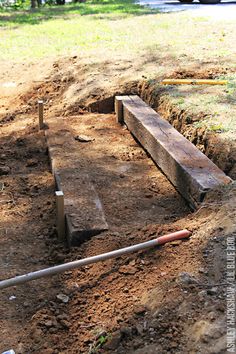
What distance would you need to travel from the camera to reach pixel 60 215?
4270mm

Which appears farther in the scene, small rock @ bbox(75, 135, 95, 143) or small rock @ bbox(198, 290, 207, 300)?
small rock @ bbox(75, 135, 95, 143)

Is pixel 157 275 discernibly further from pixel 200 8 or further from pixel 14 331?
pixel 200 8

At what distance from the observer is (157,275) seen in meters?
3.41

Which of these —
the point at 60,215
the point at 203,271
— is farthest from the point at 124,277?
the point at 60,215

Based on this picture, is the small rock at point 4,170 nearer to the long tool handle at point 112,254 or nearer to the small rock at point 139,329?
the long tool handle at point 112,254

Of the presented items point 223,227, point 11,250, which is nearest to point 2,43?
point 11,250

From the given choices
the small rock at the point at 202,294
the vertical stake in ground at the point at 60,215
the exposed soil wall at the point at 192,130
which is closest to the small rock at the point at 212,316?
the small rock at the point at 202,294

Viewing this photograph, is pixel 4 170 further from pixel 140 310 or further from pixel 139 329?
pixel 139 329

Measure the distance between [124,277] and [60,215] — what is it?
929 millimetres

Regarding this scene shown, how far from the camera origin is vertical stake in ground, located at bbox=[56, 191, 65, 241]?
4.17 m

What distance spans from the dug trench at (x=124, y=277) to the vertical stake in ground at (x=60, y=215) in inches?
3.4

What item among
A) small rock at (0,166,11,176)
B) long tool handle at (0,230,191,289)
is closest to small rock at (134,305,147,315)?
long tool handle at (0,230,191,289)

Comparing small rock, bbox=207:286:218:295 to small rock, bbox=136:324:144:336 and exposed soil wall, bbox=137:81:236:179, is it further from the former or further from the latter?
exposed soil wall, bbox=137:81:236:179

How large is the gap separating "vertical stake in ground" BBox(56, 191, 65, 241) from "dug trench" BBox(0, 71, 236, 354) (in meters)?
0.09
